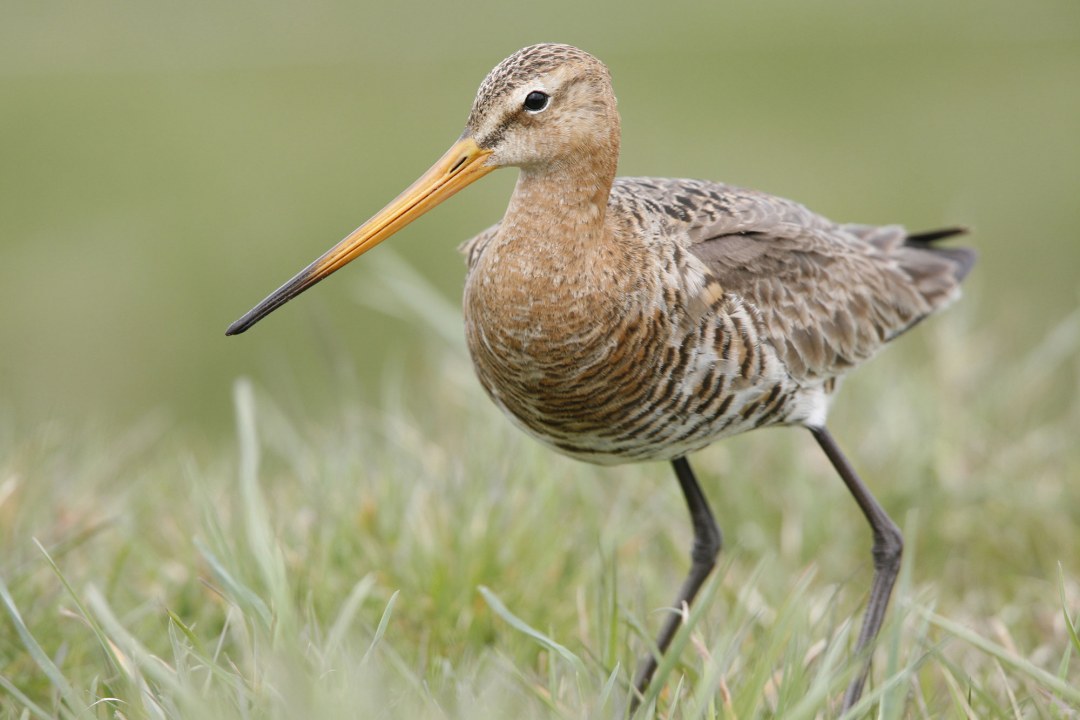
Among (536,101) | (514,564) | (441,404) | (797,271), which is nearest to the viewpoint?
(536,101)

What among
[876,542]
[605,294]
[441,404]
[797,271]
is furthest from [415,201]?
[441,404]

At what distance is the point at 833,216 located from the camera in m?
10.1

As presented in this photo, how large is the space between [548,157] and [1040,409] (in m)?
3.08

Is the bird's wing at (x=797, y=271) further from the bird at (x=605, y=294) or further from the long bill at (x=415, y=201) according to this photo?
the long bill at (x=415, y=201)

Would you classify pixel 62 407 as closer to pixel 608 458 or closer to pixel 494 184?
pixel 494 184

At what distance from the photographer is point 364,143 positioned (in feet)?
38.0

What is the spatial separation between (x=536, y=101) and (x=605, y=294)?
535mm

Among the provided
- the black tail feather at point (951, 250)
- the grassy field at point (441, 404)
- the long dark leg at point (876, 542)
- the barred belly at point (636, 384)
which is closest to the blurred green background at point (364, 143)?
the grassy field at point (441, 404)

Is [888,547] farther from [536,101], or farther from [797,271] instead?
[536,101]

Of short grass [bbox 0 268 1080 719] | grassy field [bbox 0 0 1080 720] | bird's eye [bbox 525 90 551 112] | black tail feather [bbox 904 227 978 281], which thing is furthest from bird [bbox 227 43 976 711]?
black tail feather [bbox 904 227 978 281]

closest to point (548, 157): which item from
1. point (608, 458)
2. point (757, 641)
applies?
point (608, 458)

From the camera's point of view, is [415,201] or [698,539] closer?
[415,201]

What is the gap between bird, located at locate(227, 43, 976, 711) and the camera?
3975 mm

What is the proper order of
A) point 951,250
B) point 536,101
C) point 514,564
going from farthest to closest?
point 951,250
point 514,564
point 536,101
